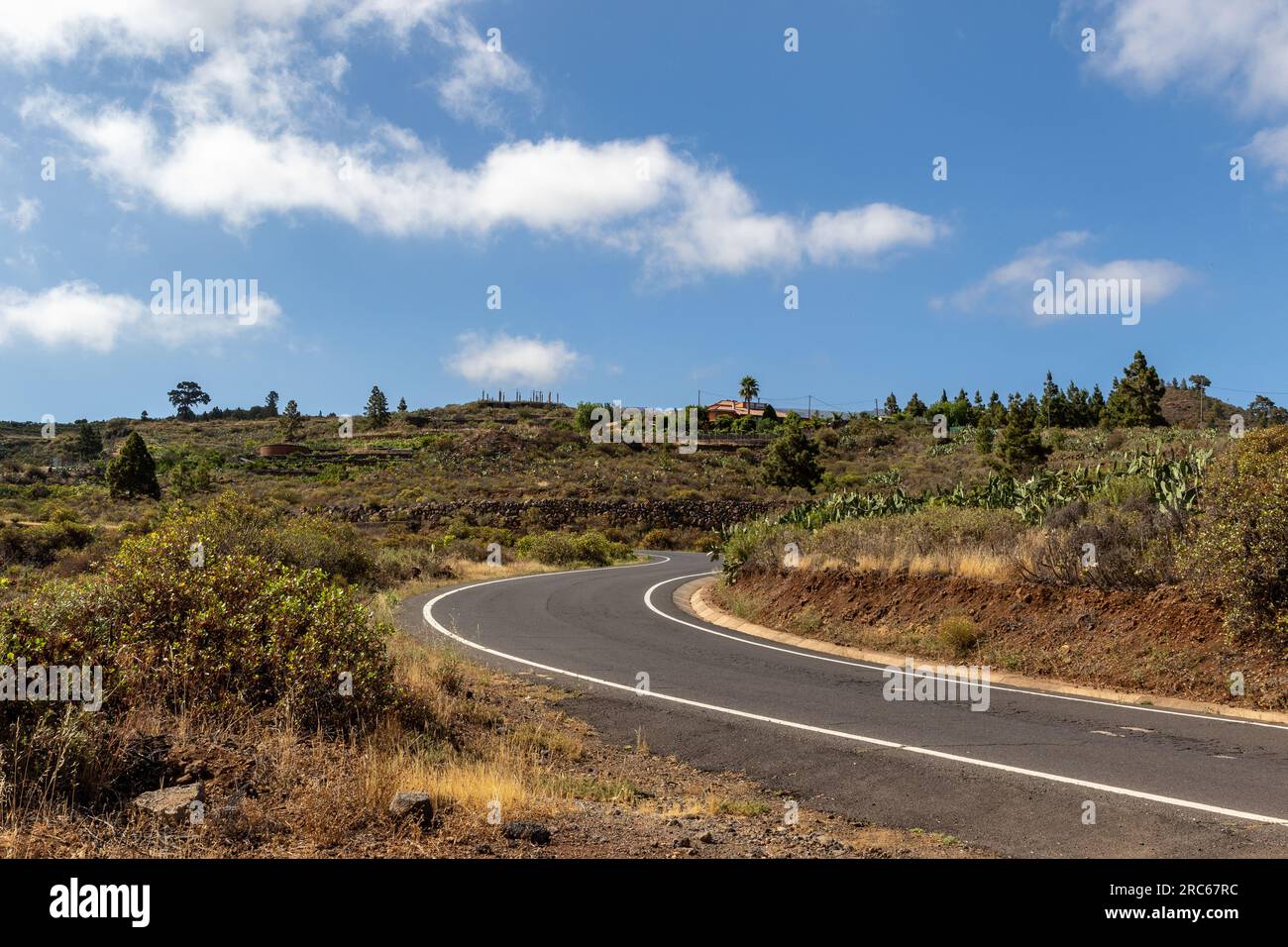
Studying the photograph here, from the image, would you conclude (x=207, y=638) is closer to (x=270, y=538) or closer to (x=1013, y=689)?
(x=1013, y=689)

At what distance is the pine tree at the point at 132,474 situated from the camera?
56.8m

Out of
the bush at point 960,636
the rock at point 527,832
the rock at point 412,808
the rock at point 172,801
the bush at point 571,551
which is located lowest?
the bush at point 571,551

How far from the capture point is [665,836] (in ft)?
18.2

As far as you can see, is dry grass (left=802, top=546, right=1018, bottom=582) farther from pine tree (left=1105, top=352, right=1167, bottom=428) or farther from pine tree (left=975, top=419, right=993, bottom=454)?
pine tree (left=1105, top=352, right=1167, bottom=428)

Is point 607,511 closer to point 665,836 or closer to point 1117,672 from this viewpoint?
point 1117,672

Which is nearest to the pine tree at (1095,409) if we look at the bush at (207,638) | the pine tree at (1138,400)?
the pine tree at (1138,400)

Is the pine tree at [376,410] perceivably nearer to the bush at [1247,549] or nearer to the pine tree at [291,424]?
the pine tree at [291,424]

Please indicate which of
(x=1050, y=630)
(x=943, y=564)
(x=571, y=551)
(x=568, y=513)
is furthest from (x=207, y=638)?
(x=568, y=513)

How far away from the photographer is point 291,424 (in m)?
101

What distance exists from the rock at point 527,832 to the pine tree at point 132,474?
198ft

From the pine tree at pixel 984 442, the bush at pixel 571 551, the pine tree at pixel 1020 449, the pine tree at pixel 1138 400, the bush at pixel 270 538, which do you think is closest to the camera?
the bush at pixel 270 538
